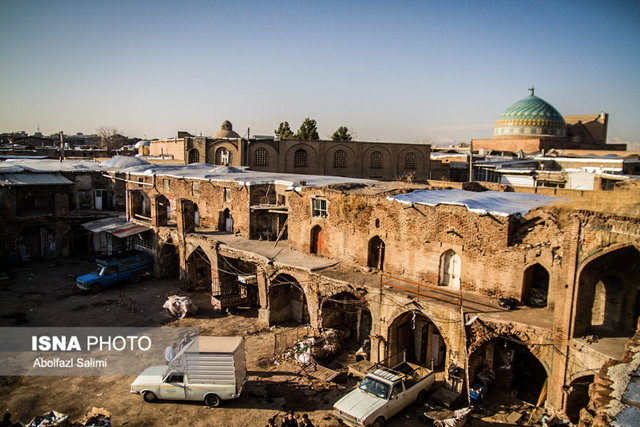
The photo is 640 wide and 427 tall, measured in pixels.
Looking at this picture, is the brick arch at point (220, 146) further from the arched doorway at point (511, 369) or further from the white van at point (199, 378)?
the arched doorway at point (511, 369)

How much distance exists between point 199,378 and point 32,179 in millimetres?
25596

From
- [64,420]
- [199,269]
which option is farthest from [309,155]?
[64,420]

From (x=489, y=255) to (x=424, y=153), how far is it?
2964 cm

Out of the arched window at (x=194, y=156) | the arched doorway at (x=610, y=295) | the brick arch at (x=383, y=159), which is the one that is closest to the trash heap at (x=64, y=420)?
the arched doorway at (x=610, y=295)

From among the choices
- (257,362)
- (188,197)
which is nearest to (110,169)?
(188,197)

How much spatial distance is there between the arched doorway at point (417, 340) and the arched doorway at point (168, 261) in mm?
16286

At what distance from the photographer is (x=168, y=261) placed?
28.4 meters

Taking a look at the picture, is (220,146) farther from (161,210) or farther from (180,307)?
(180,307)

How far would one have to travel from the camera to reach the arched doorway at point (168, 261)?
92.0 feet

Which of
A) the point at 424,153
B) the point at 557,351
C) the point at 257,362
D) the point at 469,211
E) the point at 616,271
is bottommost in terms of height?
the point at 257,362

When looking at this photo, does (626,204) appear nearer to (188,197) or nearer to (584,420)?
(584,420)

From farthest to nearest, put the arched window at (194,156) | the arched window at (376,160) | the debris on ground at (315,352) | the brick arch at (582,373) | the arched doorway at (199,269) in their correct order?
the arched window at (376,160), the arched window at (194,156), the arched doorway at (199,269), the debris on ground at (315,352), the brick arch at (582,373)

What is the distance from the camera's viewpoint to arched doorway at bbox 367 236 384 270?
20.2m

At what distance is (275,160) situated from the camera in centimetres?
4131
